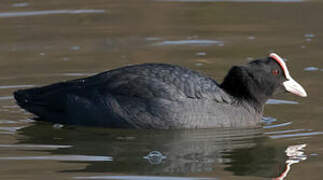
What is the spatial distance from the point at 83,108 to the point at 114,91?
426 mm

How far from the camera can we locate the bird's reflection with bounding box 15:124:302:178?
26.2 feet

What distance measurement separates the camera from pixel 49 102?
990 cm

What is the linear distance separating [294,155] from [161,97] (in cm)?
179

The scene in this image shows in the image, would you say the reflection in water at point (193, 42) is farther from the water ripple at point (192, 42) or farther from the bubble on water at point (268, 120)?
the bubble on water at point (268, 120)

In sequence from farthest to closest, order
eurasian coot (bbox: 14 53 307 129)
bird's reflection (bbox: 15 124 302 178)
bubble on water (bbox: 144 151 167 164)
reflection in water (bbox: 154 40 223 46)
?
reflection in water (bbox: 154 40 223 46) → eurasian coot (bbox: 14 53 307 129) → bubble on water (bbox: 144 151 167 164) → bird's reflection (bbox: 15 124 302 178)

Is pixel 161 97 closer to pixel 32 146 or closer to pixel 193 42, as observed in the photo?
pixel 32 146

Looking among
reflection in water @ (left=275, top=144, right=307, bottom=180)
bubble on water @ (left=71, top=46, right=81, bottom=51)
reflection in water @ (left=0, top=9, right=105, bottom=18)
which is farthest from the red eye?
reflection in water @ (left=0, top=9, right=105, bottom=18)

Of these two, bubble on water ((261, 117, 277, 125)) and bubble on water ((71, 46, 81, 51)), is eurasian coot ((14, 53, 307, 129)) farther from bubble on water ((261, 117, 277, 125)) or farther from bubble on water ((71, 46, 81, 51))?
bubble on water ((71, 46, 81, 51))

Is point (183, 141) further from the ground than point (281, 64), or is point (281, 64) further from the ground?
point (281, 64)

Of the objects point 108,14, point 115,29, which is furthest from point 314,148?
point 108,14

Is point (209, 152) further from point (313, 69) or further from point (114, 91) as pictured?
point (313, 69)

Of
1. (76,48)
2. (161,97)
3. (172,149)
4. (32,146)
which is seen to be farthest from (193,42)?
(32,146)

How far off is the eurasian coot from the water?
157 millimetres

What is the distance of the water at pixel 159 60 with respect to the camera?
26.6 ft
